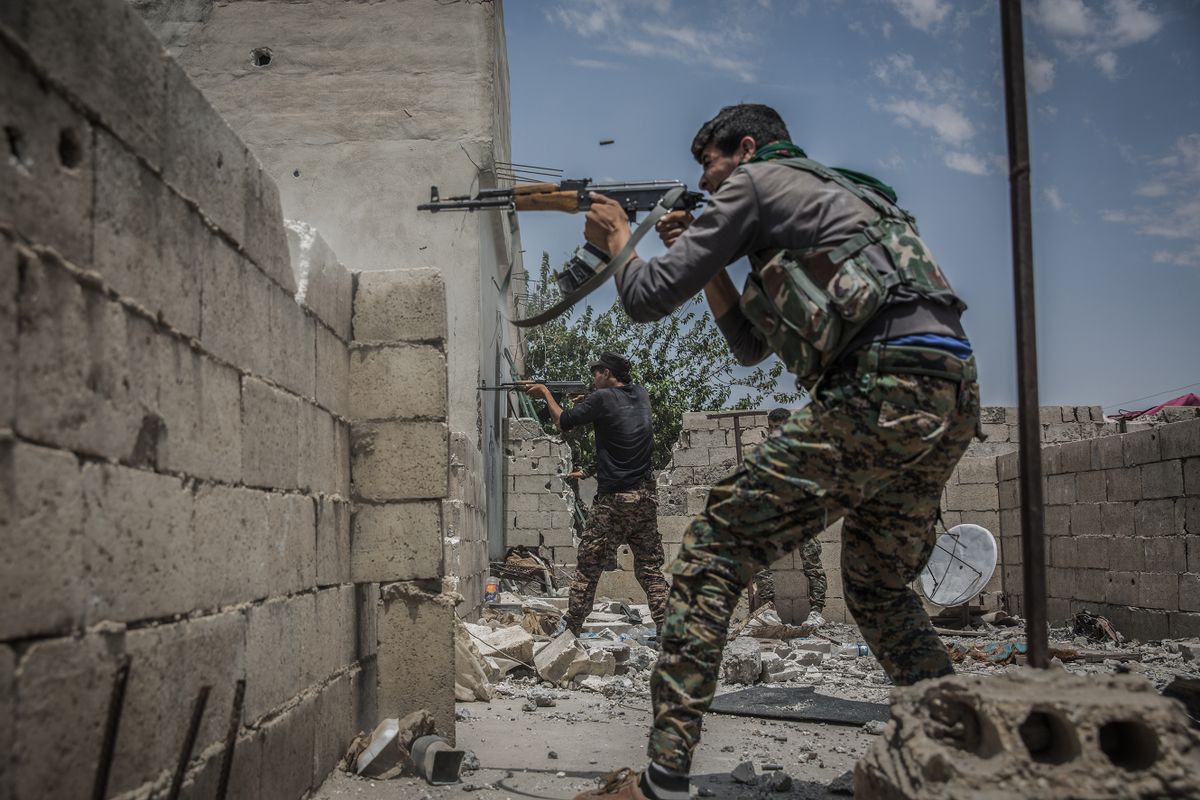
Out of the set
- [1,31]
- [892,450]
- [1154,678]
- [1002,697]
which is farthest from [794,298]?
[1154,678]

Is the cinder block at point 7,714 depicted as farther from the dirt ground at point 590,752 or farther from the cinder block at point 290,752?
the dirt ground at point 590,752

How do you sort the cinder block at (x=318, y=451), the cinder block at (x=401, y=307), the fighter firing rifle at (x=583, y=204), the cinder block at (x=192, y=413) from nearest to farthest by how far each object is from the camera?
the cinder block at (x=192, y=413) < the fighter firing rifle at (x=583, y=204) < the cinder block at (x=318, y=451) < the cinder block at (x=401, y=307)

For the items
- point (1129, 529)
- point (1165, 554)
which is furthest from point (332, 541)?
point (1129, 529)

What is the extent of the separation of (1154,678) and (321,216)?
10495 mm

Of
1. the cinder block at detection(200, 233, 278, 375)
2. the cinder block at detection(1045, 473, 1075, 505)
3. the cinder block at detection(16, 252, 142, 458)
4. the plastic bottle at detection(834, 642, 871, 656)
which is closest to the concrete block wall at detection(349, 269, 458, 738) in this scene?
the cinder block at detection(200, 233, 278, 375)

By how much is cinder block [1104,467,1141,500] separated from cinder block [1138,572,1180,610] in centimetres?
59

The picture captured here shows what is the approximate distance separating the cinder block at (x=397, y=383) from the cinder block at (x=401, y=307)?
0.06 m

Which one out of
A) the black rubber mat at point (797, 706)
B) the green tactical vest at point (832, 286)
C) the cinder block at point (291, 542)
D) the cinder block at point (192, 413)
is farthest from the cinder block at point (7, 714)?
the black rubber mat at point (797, 706)

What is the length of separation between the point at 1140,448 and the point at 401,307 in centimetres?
588

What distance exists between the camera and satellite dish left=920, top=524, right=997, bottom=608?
8492 millimetres

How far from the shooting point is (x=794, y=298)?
2533mm

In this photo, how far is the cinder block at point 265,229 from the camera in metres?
2.83

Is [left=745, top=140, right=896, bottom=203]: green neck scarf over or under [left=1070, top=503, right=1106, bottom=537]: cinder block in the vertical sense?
over

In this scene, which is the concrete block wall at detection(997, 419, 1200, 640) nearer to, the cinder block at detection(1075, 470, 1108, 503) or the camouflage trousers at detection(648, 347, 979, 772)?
the cinder block at detection(1075, 470, 1108, 503)
